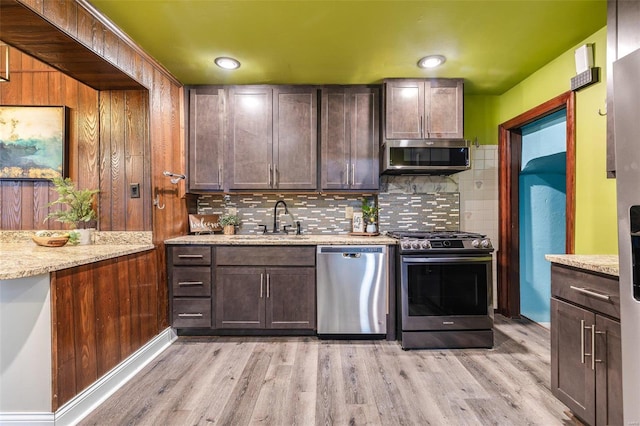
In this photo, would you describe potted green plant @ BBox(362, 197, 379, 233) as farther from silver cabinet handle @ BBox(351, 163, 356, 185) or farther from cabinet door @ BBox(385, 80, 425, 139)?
cabinet door @ BBox(385, 80, 425, 139)

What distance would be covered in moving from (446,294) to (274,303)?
1445 millimetres

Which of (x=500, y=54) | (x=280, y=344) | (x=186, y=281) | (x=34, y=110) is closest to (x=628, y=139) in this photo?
(x=500, y=54)

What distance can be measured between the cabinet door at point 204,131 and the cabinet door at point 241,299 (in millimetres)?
949

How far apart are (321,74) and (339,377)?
245 cm

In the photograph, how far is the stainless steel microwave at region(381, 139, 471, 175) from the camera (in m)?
2.64

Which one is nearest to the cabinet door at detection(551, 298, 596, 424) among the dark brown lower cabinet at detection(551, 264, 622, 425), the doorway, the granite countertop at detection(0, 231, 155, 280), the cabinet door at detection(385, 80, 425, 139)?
the dark brown lower cabinet at detection(551, 264, 622, 425)

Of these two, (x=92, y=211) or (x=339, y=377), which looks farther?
(x=92, y=211)

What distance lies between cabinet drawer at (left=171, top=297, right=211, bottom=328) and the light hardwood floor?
0.16 meters

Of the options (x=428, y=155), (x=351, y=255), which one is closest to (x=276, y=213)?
(x=351, y=255)

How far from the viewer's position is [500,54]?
2314 millimetres

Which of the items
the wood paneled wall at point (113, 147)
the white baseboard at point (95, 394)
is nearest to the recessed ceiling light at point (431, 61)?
the wood paneled wall at point (113, 147)

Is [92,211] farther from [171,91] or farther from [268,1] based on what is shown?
[268,1]

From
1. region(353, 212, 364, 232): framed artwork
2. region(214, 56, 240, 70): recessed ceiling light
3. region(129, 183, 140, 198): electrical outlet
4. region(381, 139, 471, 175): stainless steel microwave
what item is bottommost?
region(353, 212, 364, 232): framed artwork

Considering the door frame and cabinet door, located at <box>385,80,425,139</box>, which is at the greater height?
cabinet door, located at <box>385,80,425,139</box>
